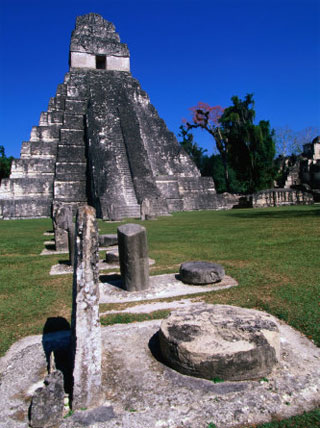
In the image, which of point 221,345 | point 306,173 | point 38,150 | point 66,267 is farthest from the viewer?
point 306,173

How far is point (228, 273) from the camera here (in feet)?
17.5

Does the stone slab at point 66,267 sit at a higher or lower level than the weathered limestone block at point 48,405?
higher

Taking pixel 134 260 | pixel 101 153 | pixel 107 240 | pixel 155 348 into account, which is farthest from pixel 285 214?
pixel 155 348

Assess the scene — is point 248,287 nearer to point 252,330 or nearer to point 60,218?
point 252,330

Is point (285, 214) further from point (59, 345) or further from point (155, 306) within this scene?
point (59, 345)

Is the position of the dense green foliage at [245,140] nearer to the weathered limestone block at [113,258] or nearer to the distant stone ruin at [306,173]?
the distant stone ruin at [306,173]

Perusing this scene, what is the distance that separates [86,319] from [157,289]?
7.91ft

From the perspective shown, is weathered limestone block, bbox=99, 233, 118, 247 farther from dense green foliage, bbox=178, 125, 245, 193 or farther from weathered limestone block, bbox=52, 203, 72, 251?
dense green foliage, bbox=178, 125, 245, 193

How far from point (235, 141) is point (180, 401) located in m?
33.2

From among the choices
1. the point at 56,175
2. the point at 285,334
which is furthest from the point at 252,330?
the point at 56,175

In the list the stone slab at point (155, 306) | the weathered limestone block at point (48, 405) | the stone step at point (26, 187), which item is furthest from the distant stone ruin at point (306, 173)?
the weathered limestone block at point (48, 405)

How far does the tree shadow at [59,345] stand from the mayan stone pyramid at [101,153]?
12.4 meters

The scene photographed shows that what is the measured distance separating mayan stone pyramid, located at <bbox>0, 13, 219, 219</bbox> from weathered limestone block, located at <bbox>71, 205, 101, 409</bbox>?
1372cm

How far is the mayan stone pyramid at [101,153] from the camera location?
19.4m
